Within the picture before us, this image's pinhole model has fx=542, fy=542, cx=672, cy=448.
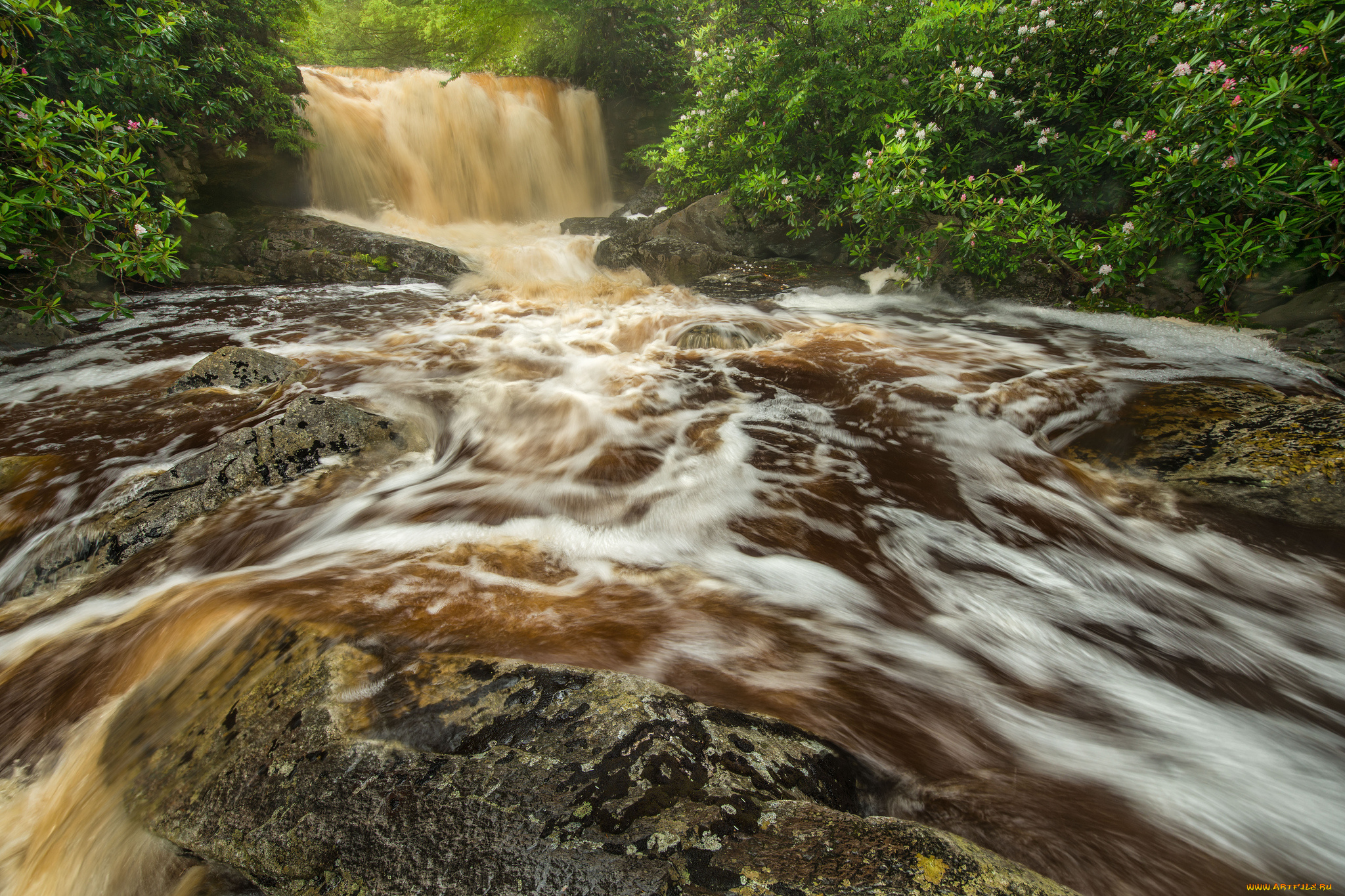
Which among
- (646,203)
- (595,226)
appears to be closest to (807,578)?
(595,226)

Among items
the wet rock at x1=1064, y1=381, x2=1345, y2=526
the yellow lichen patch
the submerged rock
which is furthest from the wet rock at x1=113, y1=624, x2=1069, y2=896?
the submerged rock

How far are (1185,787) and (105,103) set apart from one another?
11.1m

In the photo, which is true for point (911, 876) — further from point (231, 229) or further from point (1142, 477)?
point (231, 229)

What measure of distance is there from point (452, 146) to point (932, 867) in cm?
1507

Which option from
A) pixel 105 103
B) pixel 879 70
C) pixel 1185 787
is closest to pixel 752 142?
pixel 879 70

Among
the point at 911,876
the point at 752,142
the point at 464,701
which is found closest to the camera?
the point at 911,876

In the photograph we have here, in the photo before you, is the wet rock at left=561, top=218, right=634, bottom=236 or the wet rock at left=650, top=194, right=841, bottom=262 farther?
the wet rock at left=561, top=218, right=634, bottom=236

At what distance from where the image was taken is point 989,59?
619cm

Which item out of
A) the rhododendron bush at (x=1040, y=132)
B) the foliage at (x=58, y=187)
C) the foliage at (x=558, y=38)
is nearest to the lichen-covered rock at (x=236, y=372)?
the foliage at (x=58, y=187)

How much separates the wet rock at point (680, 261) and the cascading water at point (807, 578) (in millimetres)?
3385

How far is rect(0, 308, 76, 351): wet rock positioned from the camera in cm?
Result: 529

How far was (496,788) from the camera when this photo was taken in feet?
3.90

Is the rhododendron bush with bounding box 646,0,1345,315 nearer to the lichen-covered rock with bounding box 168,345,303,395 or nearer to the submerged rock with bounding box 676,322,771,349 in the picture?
the submerged rock with bounding box 676,322,771,349

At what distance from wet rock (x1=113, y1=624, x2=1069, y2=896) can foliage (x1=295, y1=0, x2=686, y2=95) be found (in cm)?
1549
